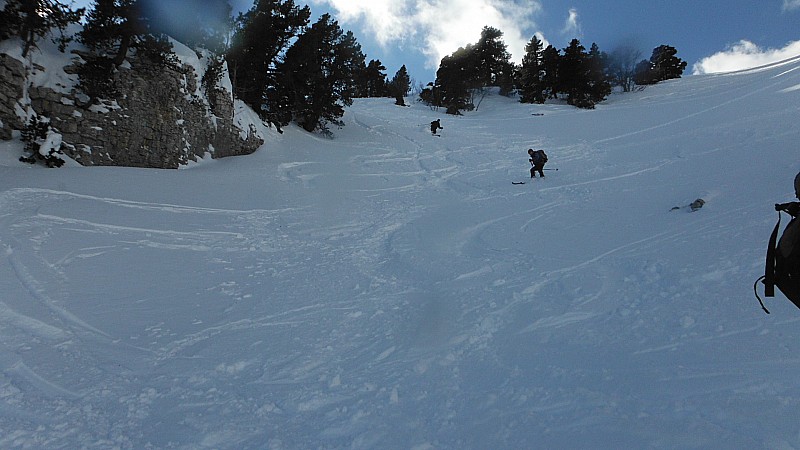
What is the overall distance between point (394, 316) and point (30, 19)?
41.9ft

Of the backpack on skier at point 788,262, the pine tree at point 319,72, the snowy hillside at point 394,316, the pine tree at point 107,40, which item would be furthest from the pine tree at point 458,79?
the backpack on skier at point 788,262

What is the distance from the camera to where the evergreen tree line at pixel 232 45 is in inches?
452

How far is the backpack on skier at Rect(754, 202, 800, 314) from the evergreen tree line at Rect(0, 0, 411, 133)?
15470mm

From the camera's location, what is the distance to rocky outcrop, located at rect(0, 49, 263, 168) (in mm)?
10688

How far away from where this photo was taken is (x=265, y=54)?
21.4 metres

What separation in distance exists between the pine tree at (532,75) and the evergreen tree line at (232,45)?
85.8 feet

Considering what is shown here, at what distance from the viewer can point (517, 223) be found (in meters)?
9.69

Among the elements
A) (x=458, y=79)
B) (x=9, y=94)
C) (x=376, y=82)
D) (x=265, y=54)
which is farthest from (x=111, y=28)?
(x=376, y=82)

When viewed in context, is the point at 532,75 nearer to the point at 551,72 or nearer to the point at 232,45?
the point at 551,72

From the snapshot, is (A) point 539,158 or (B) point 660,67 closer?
(A) point 539,158

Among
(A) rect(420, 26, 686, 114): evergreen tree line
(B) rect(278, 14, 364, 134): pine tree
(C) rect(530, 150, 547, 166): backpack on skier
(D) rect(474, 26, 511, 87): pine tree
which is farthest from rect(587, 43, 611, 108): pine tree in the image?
(C) rect(530, 150, 547, 166): backpack on skier

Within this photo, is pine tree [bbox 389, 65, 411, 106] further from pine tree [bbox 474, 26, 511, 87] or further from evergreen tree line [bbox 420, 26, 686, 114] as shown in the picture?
pine tree [bbox 474, 26, 511, 87]

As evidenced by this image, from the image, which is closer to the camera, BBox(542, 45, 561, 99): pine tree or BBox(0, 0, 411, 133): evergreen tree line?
BBox(0, 0, 411, 133): evergreen tree line

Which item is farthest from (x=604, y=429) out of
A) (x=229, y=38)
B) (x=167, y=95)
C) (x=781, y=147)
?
(x=229, y=38)
